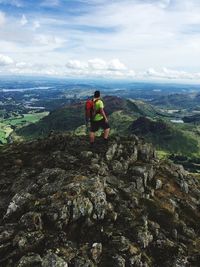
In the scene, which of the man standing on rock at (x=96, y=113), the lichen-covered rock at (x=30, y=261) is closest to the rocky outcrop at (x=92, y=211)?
the lichen-covered rock at (x=30, y=261)

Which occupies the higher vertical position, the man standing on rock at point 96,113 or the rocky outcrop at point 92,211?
the man standing on rock at point 96,113

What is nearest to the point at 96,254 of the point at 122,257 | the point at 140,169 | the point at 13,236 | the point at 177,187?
the point at 122,257

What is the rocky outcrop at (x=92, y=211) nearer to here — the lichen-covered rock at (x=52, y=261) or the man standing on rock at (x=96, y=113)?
the lichen-covered rock at (x=52, y=261)

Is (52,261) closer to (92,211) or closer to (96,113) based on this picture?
(92,211)

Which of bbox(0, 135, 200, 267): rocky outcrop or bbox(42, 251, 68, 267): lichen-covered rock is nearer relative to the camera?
bbox(42, 251, 68, 267): lichen-covered rock

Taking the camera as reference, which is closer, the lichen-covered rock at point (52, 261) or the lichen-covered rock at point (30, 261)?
the lichen-covered rock at point (30, 261)

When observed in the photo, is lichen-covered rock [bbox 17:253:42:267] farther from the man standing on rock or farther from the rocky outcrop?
the man standing on rock

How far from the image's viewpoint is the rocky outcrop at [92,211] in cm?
3328

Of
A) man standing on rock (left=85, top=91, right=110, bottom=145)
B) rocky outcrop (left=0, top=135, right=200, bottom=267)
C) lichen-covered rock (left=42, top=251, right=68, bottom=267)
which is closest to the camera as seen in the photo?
lichen-covered rock (left=42, top=251, right=68, bottom=267)

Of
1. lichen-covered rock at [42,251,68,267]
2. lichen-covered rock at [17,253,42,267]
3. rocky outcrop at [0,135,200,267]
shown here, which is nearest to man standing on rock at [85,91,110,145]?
rocky outcrop at [0,135,200,267]

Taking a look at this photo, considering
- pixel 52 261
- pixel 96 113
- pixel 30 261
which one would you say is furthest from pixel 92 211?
pixel 96 113

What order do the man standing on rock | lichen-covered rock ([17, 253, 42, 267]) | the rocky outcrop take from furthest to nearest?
the man standing on rock → the rocky outcrop → lichen-covered rock ([17, 253, 42, 267])

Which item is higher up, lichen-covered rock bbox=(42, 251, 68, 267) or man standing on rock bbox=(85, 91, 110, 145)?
man standing on rock bbox=(85, 91, 110, 145)

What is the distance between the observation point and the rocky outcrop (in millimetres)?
33281
